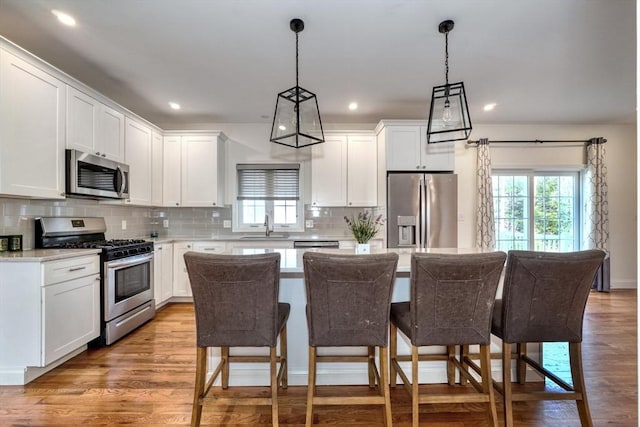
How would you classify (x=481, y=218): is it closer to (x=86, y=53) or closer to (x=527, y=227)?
(x=527, y=227)

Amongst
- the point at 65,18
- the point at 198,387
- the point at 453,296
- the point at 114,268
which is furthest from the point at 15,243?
the point at 453,296

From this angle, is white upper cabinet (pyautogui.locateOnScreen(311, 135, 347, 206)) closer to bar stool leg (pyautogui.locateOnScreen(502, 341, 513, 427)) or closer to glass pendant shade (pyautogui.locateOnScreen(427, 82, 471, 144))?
glass pendant shade (pyautogui.locateOnScreen(427, 82, 471, 144))

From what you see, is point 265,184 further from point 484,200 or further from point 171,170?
point 484,200

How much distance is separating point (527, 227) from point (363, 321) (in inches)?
188

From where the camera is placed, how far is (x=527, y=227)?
505 centimetres

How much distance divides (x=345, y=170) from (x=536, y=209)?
3330 millimetres

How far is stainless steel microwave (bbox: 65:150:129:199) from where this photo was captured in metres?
2.73

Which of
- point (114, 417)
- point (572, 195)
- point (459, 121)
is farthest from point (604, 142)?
point (114, 417)

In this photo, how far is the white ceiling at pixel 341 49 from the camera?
2.23 m

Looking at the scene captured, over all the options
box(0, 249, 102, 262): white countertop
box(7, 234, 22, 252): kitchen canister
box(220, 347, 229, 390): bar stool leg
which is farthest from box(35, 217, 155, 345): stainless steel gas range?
box(220, 347, 229, 390): bar stool leg

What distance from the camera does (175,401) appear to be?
201 cm

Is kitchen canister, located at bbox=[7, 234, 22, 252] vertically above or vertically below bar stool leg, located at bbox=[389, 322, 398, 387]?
above

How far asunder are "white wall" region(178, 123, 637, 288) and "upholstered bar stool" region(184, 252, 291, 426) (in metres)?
3.47

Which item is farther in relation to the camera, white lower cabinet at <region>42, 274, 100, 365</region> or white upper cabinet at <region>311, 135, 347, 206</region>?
white upper cabinet at <region>311, 135, 347, 206</region>
